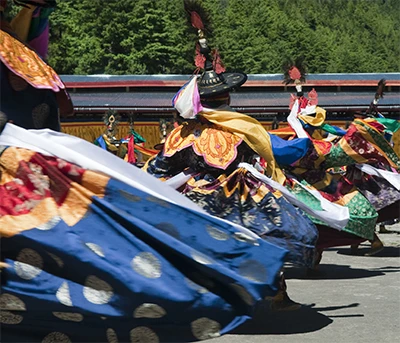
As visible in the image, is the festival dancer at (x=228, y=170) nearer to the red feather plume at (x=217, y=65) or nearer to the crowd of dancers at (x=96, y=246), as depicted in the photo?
the red feather plume at (x=217, y=65)

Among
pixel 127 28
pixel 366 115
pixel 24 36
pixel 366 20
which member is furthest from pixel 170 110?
pixel 366 20

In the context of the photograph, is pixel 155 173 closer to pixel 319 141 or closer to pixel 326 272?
pixel 319 141

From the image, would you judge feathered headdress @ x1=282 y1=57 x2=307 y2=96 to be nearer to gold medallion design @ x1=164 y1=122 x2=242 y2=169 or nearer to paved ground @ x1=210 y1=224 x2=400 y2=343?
paved ground @ x1=210 y1=224 x2=400 y2=343

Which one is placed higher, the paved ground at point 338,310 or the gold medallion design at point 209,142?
the gold medallion design at point 209,142

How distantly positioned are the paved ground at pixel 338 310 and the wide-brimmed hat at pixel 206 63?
151 cm

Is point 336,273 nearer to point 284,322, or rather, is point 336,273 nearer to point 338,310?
point 338,310

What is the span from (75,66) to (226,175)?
32132mm

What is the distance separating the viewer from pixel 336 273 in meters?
8.51

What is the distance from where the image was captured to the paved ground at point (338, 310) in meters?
5.46

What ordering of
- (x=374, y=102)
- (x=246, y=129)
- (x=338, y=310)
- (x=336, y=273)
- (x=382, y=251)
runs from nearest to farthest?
1. (x=246, y=129)
2. (x=338, y=310)
3. (x=336, y=273)
4. (x=374, y=102)
5. (x=382, y=251)

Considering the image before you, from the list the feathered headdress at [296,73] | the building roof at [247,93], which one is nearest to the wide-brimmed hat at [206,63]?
the feathered headdress at [296,73]

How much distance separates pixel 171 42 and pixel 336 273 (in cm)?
2837

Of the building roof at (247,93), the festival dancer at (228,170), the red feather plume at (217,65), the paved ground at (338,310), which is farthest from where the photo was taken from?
→ the building roof at (247,93)

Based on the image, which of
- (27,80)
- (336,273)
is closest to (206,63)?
(336,273)
